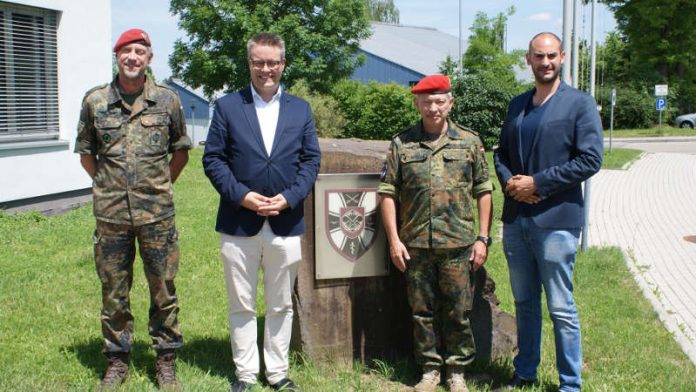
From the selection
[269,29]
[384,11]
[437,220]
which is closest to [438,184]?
[437,220]

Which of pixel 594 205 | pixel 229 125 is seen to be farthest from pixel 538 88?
pixel 594 205

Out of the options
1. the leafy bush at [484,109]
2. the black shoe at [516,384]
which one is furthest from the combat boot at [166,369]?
the leafy bush at [484,109]

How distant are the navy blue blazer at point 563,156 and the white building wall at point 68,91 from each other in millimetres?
8093

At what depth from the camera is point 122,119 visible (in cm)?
412

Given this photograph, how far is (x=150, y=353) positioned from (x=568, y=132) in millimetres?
2996

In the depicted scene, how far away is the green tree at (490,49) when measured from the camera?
38156mm

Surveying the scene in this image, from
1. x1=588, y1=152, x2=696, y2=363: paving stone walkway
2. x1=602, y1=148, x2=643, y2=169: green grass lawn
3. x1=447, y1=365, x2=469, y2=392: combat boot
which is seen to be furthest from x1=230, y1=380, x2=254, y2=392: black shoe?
x1=602, y1=148, x2=643, y2=169: green grass lawn

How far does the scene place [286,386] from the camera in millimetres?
4281

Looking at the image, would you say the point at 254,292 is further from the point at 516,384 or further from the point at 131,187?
the point at 516,384

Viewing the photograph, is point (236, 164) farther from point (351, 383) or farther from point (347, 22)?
point (347, 22)

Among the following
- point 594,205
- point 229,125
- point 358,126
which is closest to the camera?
point 229,125

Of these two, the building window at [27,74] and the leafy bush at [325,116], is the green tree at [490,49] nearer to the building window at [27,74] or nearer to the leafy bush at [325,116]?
the leafy bush at [325,116]

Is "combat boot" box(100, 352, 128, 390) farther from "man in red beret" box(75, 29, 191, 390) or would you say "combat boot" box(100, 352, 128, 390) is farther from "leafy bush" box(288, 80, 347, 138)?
"leafy bush" box(288, 80, 347, 138)

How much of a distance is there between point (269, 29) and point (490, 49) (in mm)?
12168
